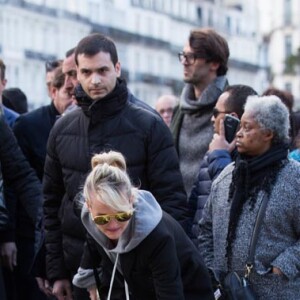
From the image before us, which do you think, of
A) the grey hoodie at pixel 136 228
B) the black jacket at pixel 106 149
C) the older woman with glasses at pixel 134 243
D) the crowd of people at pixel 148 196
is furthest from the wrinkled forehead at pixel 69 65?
the grey hoodie at pixel 136 228

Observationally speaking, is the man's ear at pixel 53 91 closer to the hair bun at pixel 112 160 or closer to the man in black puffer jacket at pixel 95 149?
the man in black puffer jacket at pixel 95 149

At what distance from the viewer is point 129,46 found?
299 ft

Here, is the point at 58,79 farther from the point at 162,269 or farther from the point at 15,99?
the point at 162,269

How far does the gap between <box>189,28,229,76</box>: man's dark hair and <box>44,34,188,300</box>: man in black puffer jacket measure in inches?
54.7

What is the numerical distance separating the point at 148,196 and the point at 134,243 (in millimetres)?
278

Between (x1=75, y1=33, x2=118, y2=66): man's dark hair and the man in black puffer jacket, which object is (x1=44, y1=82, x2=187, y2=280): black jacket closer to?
the man in black puffer jacket

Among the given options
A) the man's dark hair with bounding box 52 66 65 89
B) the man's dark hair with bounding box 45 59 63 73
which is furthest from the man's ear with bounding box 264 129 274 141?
the man's dark hair with bounding box 45 59 63 73

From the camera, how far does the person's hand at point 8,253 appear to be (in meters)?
8.63

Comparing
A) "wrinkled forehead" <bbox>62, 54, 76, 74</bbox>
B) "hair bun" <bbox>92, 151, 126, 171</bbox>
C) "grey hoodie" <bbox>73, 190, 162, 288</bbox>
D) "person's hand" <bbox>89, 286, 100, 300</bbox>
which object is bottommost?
"person's hand" <bbox>89, 286, 100, 300</bbox>

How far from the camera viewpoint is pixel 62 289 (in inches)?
304

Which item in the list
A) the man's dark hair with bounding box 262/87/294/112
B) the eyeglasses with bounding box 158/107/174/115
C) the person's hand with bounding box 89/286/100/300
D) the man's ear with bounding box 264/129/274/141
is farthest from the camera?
the eyeglasses with bounding box 158/107/174/115

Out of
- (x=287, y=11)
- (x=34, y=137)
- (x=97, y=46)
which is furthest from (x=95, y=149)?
(x=287, y=11)

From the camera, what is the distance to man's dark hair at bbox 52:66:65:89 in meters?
9.31

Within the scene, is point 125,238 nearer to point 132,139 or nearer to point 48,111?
point 132,139
